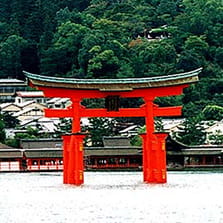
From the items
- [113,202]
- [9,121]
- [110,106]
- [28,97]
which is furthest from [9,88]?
[113,202]

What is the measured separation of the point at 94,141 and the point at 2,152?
30.9 ft

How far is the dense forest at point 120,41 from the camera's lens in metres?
90.2

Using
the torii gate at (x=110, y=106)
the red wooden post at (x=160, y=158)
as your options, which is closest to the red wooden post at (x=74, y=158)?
the torii gate at (x=110, y=106)

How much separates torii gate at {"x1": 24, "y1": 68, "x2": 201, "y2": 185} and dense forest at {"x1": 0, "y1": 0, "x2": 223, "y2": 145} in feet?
127

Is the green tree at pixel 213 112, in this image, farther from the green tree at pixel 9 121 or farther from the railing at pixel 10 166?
the railing at pixel 10 166

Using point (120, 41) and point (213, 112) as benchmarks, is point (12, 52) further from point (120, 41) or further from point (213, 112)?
point (213, 112)

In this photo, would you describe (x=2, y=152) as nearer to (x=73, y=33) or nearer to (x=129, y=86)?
(x=129, y=86)

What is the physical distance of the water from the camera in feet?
92.9

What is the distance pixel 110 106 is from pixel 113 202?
306 inches

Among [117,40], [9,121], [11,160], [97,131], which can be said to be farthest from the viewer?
[117,40]

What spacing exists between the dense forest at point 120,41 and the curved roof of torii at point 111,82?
38828mm

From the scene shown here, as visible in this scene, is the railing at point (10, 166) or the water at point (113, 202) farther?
the railing at point (10, 166)

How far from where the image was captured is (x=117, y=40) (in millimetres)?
100375

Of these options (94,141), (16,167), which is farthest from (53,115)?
(94,141)
